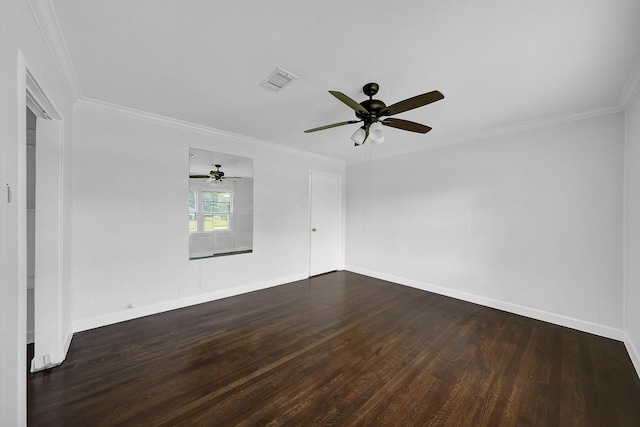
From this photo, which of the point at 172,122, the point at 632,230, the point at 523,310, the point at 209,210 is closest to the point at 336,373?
the point at 209,210

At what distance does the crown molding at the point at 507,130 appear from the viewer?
278cm

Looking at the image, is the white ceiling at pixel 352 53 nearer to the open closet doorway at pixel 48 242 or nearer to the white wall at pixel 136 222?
the white wall at pixel 136 222

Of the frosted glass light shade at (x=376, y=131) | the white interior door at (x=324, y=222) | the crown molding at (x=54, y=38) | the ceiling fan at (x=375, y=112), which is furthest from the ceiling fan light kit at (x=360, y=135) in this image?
the white interior door at (x=324, y=222)

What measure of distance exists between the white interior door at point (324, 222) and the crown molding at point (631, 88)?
3979 mm

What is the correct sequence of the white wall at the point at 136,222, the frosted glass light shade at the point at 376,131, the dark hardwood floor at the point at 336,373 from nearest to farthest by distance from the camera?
the dark hardwood floor at the point at 336,373, the frosted glass light shade at the point at 376,131, the white wall at the point at 136,222

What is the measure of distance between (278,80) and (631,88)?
3.19 meters

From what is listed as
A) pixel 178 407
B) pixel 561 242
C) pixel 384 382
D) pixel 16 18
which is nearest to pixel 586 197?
pixel 561 242

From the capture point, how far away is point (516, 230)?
3328 millimetres

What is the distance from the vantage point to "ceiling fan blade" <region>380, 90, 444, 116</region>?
1.81 meters

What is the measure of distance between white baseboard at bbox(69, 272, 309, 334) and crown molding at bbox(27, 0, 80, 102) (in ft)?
7.76

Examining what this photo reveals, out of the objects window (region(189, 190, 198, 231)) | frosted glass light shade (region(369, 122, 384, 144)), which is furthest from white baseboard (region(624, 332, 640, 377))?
window (region(189, 190, 198, 231))

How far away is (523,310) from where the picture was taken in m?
3.27

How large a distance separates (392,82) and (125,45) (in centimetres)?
209

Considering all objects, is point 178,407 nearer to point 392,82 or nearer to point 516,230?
point 392,82
